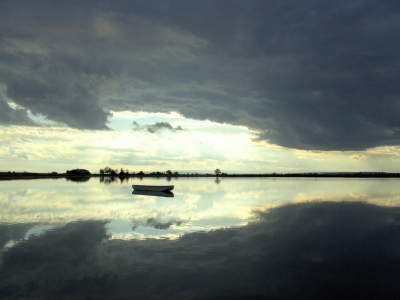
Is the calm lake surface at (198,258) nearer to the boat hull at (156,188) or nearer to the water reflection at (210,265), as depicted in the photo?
the water reflection at (210,265)

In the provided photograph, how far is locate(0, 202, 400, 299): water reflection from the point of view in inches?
431

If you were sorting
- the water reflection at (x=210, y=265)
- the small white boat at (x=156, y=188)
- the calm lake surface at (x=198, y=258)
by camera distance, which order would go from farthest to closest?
Result: the small white boat at (x=156, y=188) → the calm lake surface at (x=198, y=258) → the water reflection at (x=210, y=265)

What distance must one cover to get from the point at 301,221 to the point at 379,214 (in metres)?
10.4

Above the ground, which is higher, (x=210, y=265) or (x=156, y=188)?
(x=156, y=188)

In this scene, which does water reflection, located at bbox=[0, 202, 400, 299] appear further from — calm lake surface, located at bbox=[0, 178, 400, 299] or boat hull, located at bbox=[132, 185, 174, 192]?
boat hull, located at bbox=[132, 185, 174, 192]

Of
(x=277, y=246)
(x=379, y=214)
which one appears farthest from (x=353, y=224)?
(x=277, y=246)

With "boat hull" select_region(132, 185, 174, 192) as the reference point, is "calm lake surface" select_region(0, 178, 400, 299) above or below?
below

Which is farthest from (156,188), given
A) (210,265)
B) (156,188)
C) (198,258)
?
(210,265)

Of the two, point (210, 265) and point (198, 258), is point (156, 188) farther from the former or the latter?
point (210, 265)

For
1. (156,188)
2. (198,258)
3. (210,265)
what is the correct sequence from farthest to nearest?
Result: (156,188) < (198,258) < (210,265)

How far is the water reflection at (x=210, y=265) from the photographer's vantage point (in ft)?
35.9

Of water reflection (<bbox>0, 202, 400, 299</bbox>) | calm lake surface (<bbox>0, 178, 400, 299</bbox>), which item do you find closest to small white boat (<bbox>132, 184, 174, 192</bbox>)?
calm lake surface (<bbox>0, 178, 400, 299</bbox>)

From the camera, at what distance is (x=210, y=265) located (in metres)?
13.8

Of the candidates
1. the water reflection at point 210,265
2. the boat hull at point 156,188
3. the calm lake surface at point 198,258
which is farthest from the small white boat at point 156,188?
the water reflection at point 210,265
